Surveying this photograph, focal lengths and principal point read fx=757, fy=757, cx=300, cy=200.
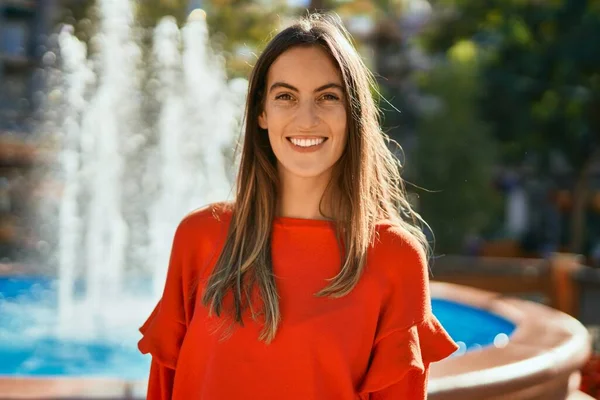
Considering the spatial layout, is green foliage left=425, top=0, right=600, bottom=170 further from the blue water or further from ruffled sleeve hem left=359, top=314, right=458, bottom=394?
ruffled sleeve hem left=359, top=314, right=458, bottom=394

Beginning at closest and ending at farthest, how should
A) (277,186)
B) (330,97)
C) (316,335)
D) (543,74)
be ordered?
1. (316,335)
2. (330,97)
3. (277,186)
4. (543,74)

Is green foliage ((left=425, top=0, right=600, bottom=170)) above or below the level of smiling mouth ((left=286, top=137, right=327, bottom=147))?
above

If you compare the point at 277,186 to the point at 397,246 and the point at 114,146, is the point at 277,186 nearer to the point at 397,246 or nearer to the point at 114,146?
the point at 397,246

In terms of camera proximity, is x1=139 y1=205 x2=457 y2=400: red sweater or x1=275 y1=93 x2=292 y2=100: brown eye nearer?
x1=139 y1=205 x2=457 y2=400: red sweater

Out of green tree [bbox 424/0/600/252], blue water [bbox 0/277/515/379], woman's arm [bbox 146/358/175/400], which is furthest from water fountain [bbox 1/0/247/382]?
green tree [bbox 424/0/600/252]

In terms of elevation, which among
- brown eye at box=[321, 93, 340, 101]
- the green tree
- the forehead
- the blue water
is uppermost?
the green tree

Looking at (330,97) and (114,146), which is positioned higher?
(114,146)

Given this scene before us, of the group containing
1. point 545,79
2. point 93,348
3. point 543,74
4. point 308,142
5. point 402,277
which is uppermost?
point 543,74

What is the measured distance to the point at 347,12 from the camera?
28422mm

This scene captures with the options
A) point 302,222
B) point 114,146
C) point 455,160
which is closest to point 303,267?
point 302,222

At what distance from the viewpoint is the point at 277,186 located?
1.95 meters

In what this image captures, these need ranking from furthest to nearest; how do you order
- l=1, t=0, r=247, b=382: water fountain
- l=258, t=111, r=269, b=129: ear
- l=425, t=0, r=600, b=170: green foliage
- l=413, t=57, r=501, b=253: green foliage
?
1. l=413, t=57, r=501, b=253: green foliage
2. l=425, t=0, r=600, b=170: green foliage
3. l=1, t=0, r=247, b=382: water fountain
4. l=258, t=111, r=269, b=129: ear

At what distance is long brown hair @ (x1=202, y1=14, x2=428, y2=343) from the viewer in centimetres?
176

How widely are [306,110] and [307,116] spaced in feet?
0.05
